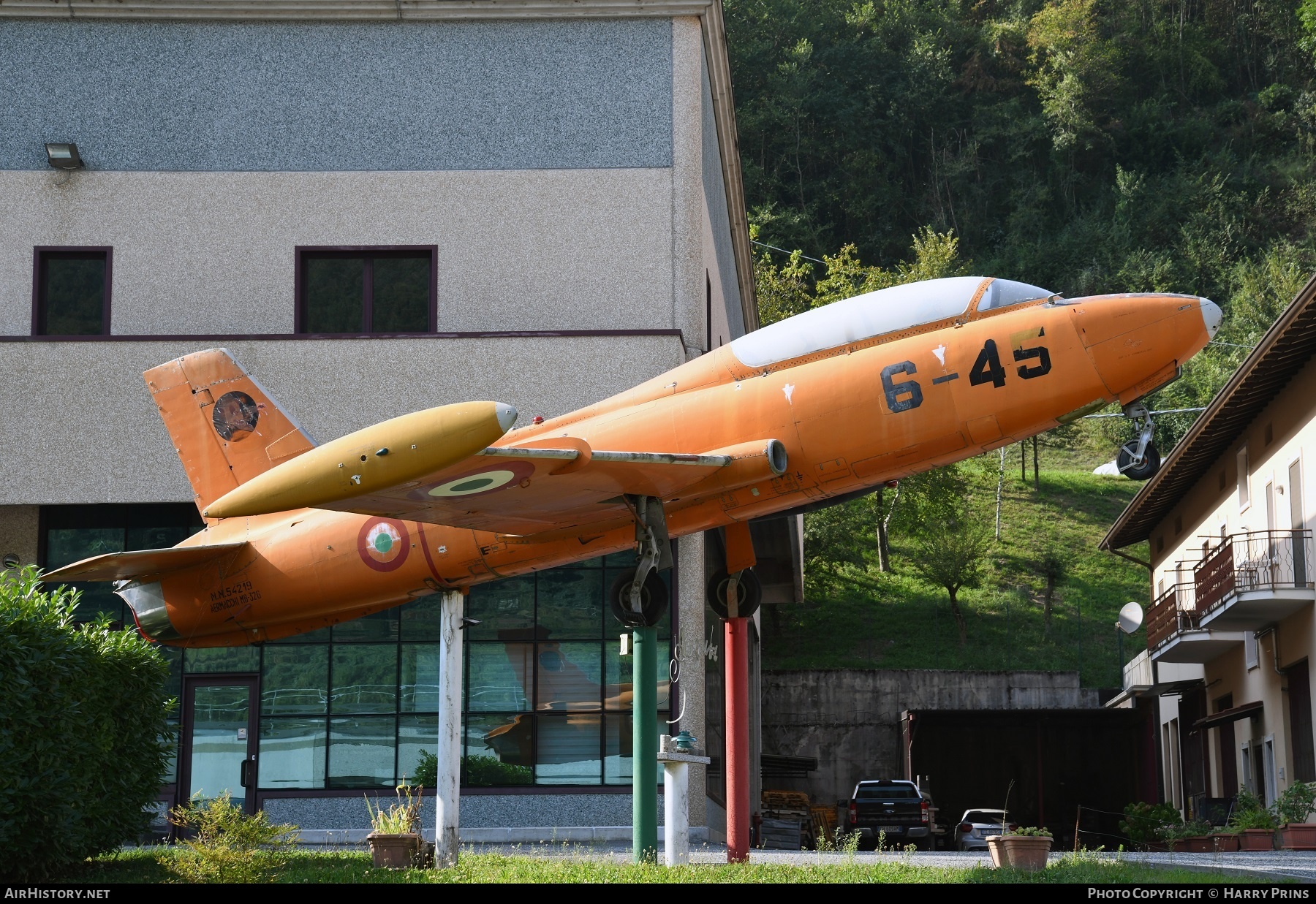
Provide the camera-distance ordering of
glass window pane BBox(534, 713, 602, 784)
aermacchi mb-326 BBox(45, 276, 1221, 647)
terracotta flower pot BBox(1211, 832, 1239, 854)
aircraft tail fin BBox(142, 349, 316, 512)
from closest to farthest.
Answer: aermacchi mb-326 BBox(45, 276, 1221, 647)
aircraft tail fin BBox(142, 349, 316, 512)
glass window pane BBox(534, 713, 602, 784)
terracotta flower pot BBox(1211, 832, 1239, 854)

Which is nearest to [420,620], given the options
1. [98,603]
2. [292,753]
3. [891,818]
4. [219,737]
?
[292,753]

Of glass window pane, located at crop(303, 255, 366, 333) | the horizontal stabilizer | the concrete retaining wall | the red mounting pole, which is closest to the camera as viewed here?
the red mounting pole

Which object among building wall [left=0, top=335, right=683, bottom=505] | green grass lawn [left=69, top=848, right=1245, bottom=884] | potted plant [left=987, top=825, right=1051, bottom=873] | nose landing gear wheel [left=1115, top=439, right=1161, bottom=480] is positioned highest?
building wall [left=0, top=335, right=683, bottom=505]

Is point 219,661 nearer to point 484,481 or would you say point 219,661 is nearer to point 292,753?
point 292,753

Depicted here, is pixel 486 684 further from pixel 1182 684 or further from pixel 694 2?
pixel 1182 684

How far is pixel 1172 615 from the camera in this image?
1394 inches

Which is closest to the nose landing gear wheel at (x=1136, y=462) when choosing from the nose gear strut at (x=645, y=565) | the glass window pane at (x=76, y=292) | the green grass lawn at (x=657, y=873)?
the green grass lawn at (x=657, y=873)

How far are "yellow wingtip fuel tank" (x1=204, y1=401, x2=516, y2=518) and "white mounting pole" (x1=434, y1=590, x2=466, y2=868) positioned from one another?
3.81m

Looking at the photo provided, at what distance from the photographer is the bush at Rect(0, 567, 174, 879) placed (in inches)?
521

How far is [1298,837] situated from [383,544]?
16281 mm

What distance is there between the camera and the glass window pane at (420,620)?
22141 mm

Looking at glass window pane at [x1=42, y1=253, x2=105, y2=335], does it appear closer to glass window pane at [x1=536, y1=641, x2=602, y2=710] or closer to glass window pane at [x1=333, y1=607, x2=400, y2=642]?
glass window pane at [x1=333, y1=607, x2=400, y2=642]

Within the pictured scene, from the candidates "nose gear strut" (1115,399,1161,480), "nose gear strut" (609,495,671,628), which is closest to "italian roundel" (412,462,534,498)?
"nose gear strut" (609,495,671,628)
